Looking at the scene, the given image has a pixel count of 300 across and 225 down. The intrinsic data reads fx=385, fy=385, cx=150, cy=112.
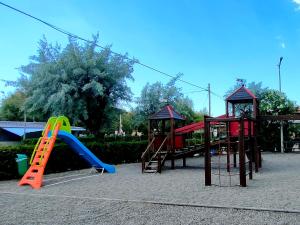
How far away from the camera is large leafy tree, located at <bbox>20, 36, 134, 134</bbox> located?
830 inches

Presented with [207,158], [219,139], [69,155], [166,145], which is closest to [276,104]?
[166,145]

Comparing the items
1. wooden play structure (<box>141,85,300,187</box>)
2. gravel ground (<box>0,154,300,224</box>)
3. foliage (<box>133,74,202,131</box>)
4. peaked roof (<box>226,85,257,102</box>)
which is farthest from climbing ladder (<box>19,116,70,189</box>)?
foliage (<box>133,74,202,131</box>)

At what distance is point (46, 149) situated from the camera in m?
13.5

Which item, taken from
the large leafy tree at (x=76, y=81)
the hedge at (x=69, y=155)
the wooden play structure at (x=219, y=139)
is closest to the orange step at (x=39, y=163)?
the hedge at (x=69, y=155)

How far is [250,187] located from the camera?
11.1 metres

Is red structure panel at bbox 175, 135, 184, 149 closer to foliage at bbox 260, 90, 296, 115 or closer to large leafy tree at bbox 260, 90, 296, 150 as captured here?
large leafy tree at bbox 260, 90, 296, 150

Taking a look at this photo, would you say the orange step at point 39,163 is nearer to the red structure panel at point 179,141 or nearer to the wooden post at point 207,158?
the wooden post at point 207,158

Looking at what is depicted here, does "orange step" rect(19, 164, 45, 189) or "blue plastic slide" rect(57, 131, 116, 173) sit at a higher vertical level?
"blue plastic slide" rect(57, 131, 116, 173)

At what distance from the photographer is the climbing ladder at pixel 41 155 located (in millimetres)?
12145

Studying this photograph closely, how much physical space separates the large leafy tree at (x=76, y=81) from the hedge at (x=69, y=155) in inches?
104

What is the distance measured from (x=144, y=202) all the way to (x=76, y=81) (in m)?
14.1

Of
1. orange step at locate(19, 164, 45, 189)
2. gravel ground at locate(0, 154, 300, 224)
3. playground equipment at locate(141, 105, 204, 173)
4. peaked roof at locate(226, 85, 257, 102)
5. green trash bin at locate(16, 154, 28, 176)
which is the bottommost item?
gravel ground at locate(0, 154, 300, 224)

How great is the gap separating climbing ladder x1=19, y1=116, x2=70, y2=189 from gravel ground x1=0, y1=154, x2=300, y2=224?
0.35m

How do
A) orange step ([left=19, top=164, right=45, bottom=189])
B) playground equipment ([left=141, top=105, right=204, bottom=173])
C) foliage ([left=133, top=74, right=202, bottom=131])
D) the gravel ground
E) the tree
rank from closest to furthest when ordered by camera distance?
the gravel ground, orange step ([left=19, top=164, right=45, bottom=189]), playground equipment ([left=141, top=105, right=204, bottom=173]), foliage ([left=133, top=74, right=202, bottom=131]), the tree
